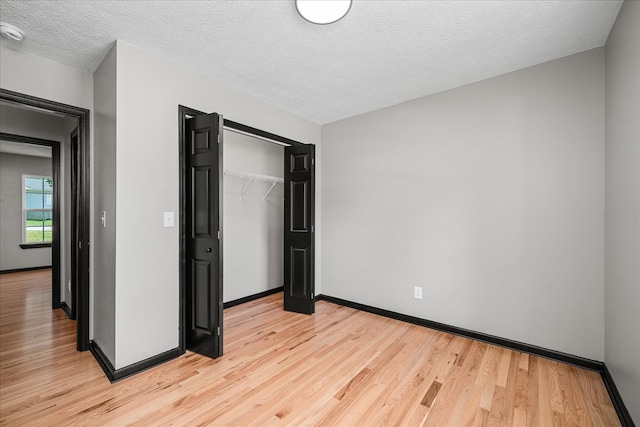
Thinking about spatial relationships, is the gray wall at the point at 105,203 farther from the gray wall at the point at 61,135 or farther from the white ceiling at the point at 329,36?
the gray wall at the point at 61,135

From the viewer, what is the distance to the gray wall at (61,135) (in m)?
3.32

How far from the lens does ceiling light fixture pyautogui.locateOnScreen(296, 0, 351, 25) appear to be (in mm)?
1667

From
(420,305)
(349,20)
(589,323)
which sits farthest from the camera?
(420,305)

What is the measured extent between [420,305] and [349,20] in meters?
2.74

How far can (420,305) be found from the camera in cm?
309

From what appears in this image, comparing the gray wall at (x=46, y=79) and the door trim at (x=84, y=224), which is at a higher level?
the gray wall at (x=46, y=79)

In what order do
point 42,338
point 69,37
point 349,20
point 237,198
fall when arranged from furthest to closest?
1. point 237,198
2. point 42,338
3. point 69,37
4. point 349,20

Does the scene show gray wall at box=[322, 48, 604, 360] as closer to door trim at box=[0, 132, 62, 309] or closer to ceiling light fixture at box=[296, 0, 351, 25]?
ceiling light fixture at box=[296, 0, 351, 25]

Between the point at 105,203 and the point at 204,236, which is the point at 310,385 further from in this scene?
the point at 105,203

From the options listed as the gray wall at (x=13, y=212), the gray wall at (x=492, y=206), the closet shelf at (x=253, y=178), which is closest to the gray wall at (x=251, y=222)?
the closet shelf at (x=253, y=178)

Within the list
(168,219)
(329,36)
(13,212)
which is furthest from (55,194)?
(13,212)

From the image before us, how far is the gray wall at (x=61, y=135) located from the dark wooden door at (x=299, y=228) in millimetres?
2538

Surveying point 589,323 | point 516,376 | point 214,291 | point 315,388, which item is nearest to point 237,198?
point 214,291

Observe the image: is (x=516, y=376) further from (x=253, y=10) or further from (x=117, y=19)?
(x=117, y=19)
